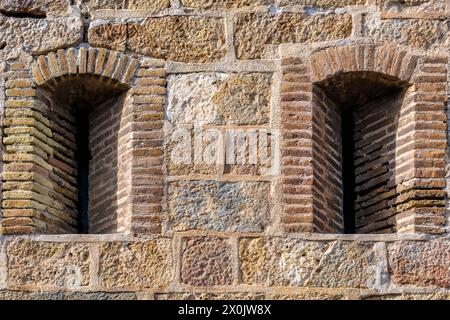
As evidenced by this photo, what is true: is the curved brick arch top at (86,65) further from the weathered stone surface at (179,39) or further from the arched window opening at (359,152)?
the arched window opening at (359,152)

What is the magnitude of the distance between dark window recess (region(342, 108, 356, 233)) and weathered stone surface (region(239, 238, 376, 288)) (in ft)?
1.86

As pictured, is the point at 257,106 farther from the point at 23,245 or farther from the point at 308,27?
the point at 23,245

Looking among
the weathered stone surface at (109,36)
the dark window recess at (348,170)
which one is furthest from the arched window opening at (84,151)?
the dark window recess at (348,170)

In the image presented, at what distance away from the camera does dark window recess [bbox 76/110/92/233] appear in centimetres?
1866

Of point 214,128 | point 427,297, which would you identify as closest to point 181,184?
point 214,128

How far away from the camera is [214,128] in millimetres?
18406

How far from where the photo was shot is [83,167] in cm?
1878

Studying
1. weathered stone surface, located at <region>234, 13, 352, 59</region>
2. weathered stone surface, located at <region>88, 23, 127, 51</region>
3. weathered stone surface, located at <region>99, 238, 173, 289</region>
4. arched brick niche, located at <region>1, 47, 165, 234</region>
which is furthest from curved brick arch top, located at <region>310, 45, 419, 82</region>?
weathered stone surface, located at <region>99, 238, 173, 289</region>

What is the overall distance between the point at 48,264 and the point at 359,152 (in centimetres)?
235

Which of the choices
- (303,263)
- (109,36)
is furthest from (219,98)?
(303,263)

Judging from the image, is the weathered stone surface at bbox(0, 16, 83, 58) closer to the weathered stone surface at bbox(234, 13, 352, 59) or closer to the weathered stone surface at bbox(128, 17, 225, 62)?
the weathered stone surface at bbox(128, 17, 225, 62)

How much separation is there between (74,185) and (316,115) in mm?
1736

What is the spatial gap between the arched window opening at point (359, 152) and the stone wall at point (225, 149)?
15mm

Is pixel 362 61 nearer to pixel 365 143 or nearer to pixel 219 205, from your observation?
pixel 365 143
